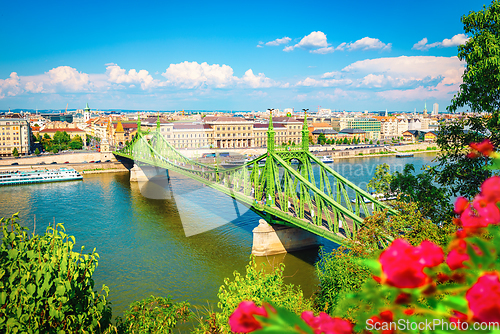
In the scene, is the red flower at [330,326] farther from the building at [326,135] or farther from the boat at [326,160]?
the building at [326,135]

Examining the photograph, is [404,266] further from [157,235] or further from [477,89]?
[157,235]

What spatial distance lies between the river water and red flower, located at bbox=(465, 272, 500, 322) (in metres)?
13.0

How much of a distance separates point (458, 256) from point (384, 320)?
0.41m

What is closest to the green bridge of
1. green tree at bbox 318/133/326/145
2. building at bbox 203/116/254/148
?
building at bbox 203/116/254/148

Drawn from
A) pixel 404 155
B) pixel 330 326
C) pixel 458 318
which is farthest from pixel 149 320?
pixel 404 155

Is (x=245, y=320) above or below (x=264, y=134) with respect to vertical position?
above

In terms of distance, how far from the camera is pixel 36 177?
44.6 meters

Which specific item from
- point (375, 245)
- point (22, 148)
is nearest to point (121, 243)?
point (375, 245)

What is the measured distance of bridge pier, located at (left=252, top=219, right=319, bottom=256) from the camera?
726 inches

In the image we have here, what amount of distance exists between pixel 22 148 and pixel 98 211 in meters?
47.2

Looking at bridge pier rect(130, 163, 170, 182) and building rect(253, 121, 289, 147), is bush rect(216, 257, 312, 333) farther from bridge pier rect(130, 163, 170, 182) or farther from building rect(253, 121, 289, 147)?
building rect(253, 121, 289, 147)

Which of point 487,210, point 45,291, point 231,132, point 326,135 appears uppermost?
point 487,210

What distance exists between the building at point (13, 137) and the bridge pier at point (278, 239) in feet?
203

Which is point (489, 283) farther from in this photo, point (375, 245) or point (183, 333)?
point (183, 333)
